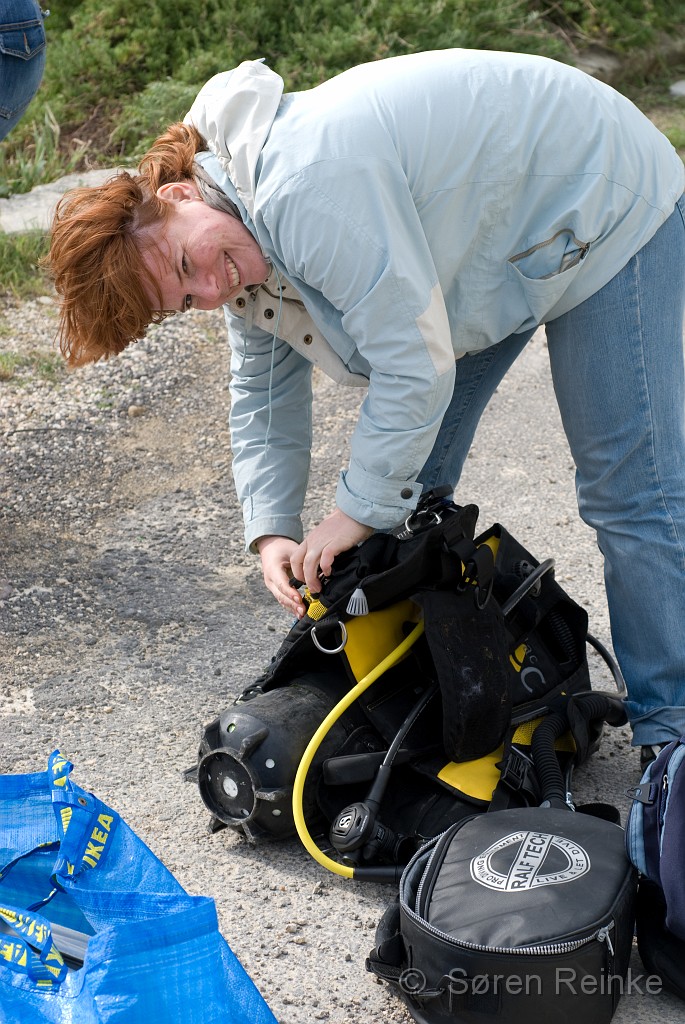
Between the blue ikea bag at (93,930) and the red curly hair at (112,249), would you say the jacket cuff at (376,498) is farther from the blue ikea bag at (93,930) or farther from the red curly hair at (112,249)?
the blue ikea bag at (93,930)

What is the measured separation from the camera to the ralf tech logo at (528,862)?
1903mm

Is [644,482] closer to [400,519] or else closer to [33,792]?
[400,519]

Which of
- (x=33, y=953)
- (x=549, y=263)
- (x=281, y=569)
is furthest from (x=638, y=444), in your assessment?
(x=33, y=953)

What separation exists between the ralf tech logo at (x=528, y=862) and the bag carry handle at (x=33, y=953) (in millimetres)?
739

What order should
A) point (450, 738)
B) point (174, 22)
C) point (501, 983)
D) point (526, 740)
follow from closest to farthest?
point (501, 983)
point (450, 738)
point (526, 740)
point (174, 22)

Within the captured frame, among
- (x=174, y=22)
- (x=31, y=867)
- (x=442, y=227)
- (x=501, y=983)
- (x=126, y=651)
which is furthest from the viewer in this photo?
(x=174, y=22)

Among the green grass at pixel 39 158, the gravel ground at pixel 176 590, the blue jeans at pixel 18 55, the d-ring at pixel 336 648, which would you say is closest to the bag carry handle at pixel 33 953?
the gravel ground at pixel 176 590

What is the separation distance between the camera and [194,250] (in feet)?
6.95

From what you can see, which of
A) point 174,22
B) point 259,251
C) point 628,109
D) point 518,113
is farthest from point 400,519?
point 174,22

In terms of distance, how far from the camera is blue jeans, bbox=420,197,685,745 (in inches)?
90.9

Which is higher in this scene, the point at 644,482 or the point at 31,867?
the point at 644,482

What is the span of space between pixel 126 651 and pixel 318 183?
161cm

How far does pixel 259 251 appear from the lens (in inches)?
85.3

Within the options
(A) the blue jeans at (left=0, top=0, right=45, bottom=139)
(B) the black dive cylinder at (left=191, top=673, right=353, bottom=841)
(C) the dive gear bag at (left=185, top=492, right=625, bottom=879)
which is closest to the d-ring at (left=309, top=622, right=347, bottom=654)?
(C) the dive gear bag at (left=185, top=492, right=625, bottom=879)
